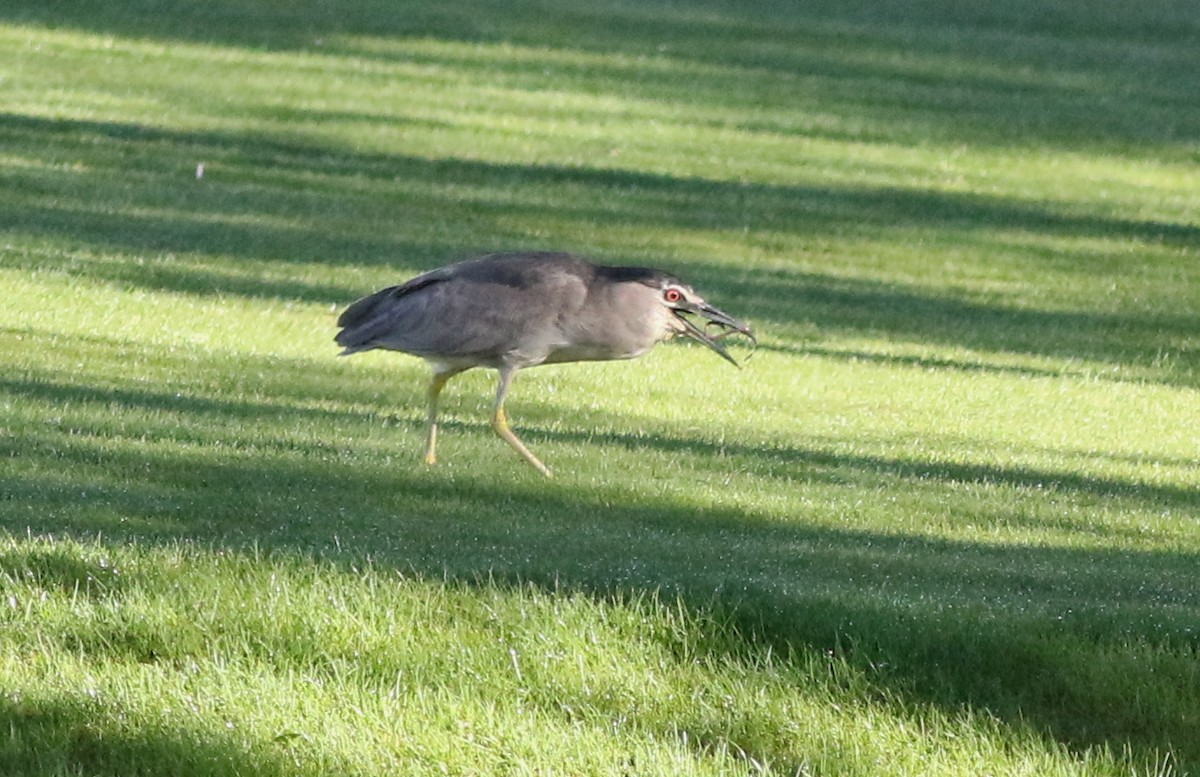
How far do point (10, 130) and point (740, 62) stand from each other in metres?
10.6

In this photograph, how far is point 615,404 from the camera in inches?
628

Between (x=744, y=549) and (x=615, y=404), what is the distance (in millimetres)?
5837

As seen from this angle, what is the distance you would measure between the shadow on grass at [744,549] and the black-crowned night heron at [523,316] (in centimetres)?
62

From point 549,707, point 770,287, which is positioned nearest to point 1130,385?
point 770,287

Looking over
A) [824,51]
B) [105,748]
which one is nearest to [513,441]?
[105,748]

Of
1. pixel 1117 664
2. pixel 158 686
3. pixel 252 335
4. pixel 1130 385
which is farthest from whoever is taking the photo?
pixel 1130 385

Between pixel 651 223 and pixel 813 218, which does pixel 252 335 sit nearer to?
pixel 651 223

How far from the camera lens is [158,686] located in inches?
303

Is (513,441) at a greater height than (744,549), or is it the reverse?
(744,549)

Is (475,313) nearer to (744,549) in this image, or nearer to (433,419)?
(433,419)

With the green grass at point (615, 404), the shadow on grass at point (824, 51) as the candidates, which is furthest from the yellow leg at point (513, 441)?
the shadow on grass at point (824, 51)

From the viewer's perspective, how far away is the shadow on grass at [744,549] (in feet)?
27.2

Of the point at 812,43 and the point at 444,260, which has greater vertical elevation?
the point at 812,43

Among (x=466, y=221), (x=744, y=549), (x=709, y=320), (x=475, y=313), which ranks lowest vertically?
(x=466, y=221)
